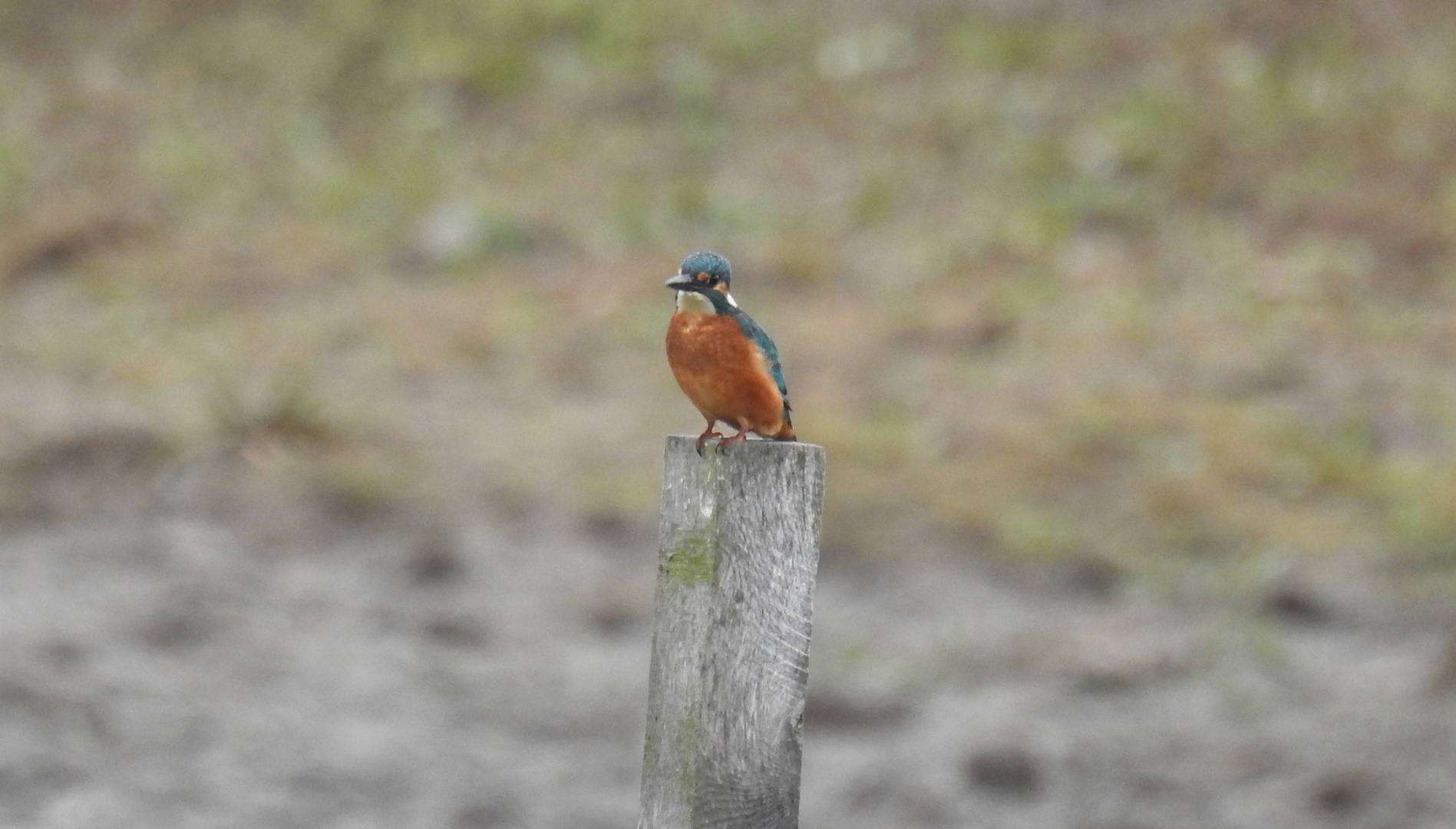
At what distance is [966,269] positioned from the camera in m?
10.6

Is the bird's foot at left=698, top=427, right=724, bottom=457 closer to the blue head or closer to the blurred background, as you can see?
the blue head

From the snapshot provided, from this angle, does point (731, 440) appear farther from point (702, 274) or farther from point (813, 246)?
point (813, 246)

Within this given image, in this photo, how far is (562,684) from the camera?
673 cm

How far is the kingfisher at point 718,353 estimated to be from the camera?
3.03 meters

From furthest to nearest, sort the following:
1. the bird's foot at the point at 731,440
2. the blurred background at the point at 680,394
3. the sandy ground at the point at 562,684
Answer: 1. the blurred background at the point at 680,394
2. the sandy ground at the point at 562,684
3. the bird's foot at the point at 731,440

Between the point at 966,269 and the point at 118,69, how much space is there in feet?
21.5

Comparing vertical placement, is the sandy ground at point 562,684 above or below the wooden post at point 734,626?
above

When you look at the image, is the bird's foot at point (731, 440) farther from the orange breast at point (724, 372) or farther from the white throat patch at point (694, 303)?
the white throat patch at point (694, 303)

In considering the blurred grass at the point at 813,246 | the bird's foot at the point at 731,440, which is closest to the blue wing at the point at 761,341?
the bird's foot at the point at 731,440

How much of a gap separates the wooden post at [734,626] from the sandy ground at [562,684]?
3.24 metres

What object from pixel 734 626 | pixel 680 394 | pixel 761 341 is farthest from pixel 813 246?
pixel 734 626

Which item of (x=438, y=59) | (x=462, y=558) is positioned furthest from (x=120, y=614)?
(x=438, y=59)

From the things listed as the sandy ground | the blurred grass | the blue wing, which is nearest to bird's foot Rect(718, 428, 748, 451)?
the blue wing

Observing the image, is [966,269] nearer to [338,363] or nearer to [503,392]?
[503,392]
